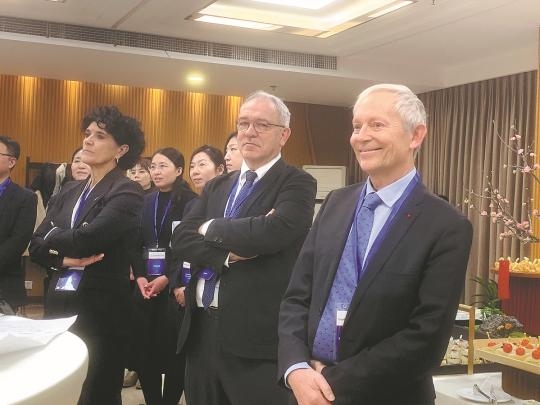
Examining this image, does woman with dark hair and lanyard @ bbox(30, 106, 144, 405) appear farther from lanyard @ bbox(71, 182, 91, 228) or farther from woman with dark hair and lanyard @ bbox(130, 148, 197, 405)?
woman with dark hair and lanyard @ bbox(130, 148, 197, 405)

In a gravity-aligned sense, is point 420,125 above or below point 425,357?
above

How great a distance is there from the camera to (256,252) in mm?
2174

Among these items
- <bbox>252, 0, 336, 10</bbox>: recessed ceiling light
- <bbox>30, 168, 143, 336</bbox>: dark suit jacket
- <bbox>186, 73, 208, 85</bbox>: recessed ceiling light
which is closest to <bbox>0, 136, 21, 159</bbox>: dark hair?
<bbox>30, 168, 143, 336</bbox>: dark suit jacket

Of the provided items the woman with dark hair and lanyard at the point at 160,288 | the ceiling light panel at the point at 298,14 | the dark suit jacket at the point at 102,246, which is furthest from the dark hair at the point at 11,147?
the ceiling light panel at the point at 298,14

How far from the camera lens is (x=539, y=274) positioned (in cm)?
350

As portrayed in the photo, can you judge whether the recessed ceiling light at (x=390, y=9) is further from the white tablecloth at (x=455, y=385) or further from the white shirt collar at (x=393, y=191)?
the white shirt collar at (x=393, y=191)

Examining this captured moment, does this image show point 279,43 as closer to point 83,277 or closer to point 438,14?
point 438,14

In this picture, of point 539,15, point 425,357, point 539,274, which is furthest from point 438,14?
point 425,357

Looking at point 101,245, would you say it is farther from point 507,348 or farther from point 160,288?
point 507,348

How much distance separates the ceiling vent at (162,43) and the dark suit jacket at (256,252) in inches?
185

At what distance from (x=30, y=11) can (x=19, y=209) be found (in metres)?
3.25

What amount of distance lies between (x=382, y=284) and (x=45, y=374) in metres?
1.03

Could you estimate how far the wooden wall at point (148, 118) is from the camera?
8648mm

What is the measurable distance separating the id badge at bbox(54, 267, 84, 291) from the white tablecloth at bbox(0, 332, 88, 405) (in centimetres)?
189
